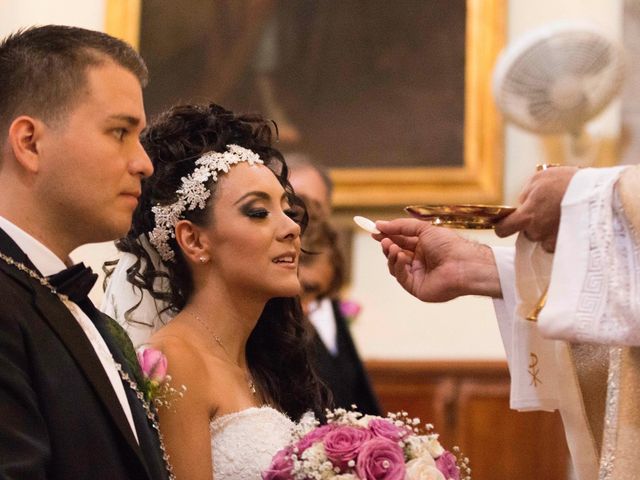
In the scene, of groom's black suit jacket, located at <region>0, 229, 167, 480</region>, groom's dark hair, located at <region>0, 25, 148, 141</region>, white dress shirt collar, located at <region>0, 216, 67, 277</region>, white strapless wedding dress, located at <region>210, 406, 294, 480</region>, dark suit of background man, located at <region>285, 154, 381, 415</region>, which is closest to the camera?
groom's black suit jacket, located at <region>0, 229, 167, 480</region>

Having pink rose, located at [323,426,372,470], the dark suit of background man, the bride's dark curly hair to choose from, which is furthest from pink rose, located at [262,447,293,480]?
the dark suit of background man

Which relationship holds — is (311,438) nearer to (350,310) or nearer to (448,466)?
(448,466)

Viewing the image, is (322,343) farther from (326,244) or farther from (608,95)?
(608,95)

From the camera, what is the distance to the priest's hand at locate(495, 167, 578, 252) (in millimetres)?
3021

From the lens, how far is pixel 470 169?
7176mm

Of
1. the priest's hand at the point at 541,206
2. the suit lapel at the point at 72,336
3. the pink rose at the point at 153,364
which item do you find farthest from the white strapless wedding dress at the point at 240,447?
the priest's hand at the point at 541,206

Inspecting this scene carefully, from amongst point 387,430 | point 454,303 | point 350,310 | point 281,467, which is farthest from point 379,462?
point 454,303

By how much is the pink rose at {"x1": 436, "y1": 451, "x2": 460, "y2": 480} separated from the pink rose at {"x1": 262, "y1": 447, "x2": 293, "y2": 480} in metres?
0.41

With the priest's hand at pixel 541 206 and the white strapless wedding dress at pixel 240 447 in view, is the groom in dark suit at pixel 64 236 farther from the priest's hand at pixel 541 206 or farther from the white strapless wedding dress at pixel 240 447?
the priest's hand at pixel 541 206

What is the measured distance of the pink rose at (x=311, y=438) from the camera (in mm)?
3248

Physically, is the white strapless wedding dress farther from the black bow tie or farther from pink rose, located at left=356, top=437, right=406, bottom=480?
the black bow tie

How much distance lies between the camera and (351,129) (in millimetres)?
7512

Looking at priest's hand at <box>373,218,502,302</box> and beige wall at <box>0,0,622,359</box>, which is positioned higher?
priest's hand at <box>373,218,502,302</box>

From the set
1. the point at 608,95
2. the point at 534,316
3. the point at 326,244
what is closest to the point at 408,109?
the point at 608,95
